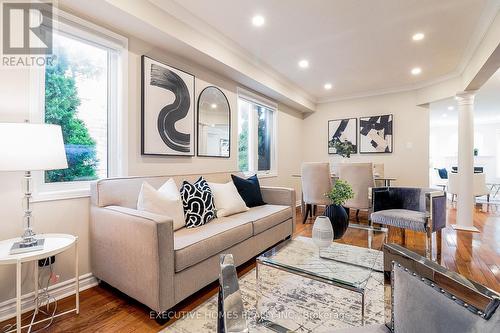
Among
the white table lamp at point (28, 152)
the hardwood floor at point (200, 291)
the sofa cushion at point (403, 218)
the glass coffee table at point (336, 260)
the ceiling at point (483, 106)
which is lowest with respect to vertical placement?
the hardwood floor at point (200, 291)

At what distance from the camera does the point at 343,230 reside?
2225 millimetres

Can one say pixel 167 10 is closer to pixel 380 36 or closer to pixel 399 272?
pixel 380 36

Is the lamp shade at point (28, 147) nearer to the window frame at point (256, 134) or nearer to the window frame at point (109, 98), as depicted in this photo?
the window frame at point (109, 98)

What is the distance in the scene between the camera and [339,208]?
7.21ft

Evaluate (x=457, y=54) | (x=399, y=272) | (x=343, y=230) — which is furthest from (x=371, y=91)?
(x=399, y=272)

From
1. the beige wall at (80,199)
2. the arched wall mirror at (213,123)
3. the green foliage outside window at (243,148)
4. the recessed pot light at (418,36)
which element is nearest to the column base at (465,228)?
the recessed pot light at (418,36)

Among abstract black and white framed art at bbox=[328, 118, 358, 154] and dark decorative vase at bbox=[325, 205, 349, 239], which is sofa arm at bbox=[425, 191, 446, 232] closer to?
dark decorative vase at bbox=[325, 205, 349, 239]

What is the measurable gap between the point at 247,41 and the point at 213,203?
6.40 ft

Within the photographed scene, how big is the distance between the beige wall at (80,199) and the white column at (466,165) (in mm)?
3449


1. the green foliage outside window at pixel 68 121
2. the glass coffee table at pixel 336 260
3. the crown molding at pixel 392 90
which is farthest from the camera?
the crown molding at pixel 392 90

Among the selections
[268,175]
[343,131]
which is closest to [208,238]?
[268,175]

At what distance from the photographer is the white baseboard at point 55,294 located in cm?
159

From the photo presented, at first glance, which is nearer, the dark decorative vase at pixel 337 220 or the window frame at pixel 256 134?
the dark decorative vase at pixel 337 220

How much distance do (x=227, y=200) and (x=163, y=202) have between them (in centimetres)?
75
